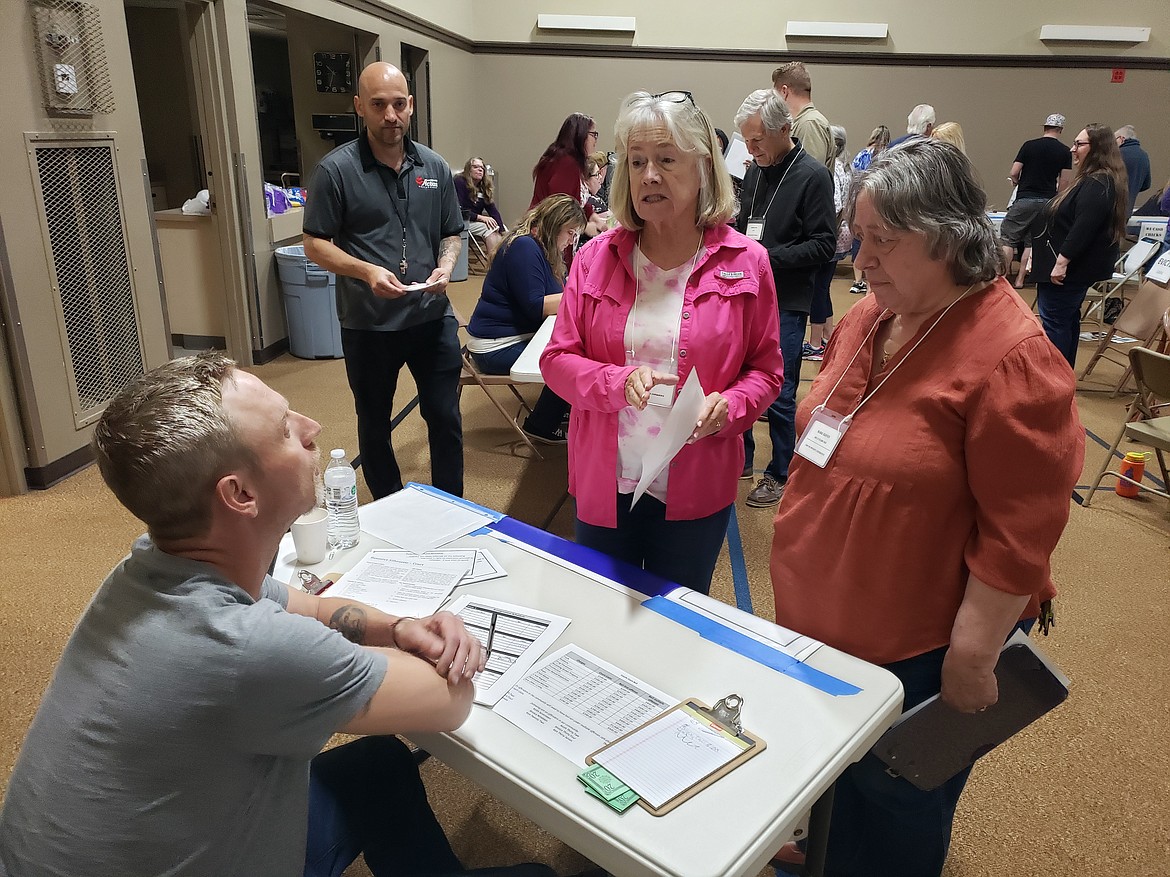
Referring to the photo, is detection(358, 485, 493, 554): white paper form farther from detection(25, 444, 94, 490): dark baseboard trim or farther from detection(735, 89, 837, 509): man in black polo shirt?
detection(25, 444, 94, 490): dark baseboard trim

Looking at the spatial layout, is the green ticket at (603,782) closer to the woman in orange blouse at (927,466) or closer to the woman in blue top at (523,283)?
the woman in orange blouse at (927,466)

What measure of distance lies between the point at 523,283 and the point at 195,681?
3211mm

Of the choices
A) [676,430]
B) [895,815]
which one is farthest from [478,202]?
[895,815]

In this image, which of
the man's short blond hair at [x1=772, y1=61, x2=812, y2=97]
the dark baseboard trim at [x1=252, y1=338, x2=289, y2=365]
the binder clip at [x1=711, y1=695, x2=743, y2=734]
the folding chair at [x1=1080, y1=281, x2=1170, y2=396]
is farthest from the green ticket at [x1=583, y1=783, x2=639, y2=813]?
the dark baseboard trim at [x1=252, y1=338, x2=289, y2=365]

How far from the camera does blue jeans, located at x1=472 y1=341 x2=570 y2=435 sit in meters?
4.08

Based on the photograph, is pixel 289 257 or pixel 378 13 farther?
pixel 378 13

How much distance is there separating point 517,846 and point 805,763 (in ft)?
3.51

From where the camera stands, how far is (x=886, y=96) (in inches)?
399

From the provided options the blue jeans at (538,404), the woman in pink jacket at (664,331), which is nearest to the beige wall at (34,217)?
the blue jeans at (538,404)

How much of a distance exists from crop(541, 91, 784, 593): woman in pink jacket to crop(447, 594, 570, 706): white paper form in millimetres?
446

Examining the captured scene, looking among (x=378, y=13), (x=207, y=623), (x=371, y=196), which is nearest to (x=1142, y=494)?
(x=371, y=196)

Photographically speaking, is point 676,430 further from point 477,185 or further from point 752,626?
point 477,185

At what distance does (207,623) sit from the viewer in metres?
0.93

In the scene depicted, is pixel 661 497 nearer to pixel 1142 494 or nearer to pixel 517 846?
pixel 517 846
